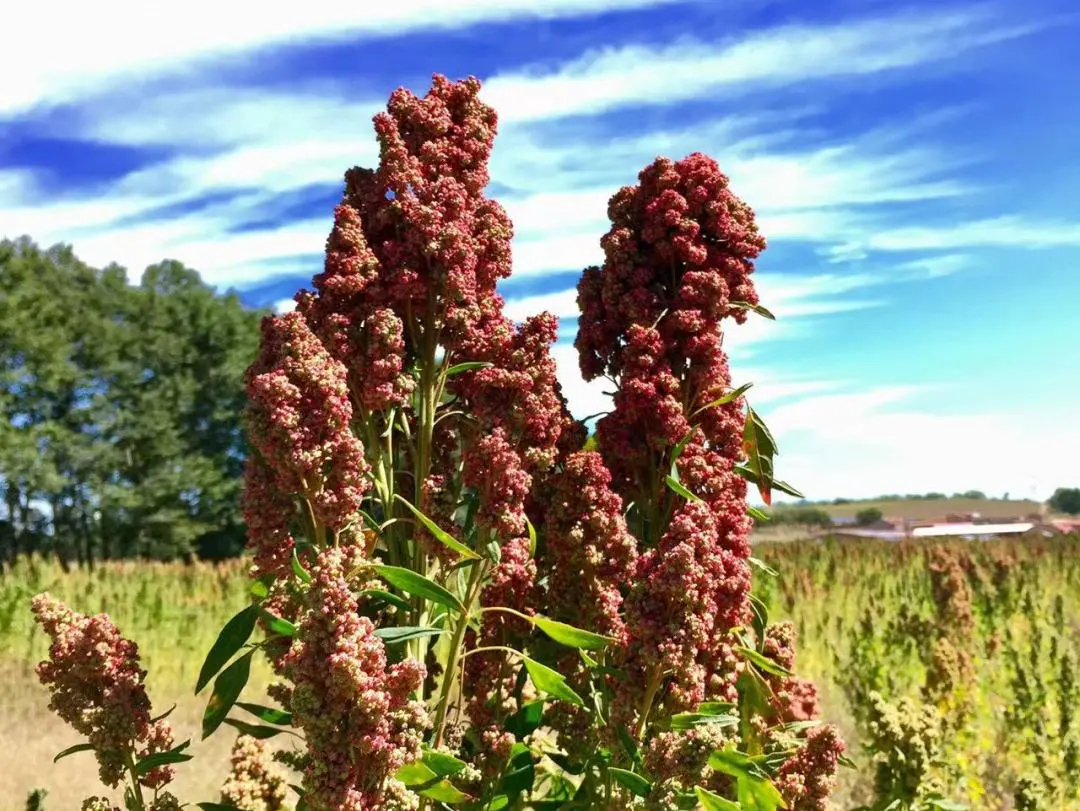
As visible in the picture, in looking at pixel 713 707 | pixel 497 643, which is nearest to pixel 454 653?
pixel 497 643

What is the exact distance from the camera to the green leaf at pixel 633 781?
206 centimetres

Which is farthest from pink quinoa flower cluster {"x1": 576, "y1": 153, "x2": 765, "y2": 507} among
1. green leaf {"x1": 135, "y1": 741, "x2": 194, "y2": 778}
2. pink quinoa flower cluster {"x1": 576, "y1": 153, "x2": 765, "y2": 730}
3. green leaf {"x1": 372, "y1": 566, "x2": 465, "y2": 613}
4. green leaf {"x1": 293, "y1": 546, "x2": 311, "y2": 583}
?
green leaf {"x1": 135, "y1": 741, "x2": 194, "y2": 778}

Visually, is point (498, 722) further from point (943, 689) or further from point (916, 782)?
point (943, 689)

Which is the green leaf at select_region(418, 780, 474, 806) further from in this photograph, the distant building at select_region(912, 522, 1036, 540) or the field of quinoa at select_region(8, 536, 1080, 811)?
the distant building at select_region(912, 522, 1036, 540)

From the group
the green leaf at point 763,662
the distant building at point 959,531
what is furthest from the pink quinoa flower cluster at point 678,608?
the distant building at point 959,531

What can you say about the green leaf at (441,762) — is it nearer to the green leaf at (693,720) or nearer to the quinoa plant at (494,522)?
the quinoa plant at (494,522)

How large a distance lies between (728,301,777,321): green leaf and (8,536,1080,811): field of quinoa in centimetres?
132

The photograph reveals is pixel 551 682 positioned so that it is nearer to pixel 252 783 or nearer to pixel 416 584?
pixel 416 584

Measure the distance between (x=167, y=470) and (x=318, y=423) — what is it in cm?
3309

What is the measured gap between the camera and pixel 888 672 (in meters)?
7.28

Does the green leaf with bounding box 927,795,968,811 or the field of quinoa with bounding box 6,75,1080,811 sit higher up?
the field of quinoa with bounding box 6,75,1080,811

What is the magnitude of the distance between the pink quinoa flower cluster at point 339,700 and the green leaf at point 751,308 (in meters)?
1.54

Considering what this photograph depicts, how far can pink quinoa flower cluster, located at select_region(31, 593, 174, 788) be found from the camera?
2133 mm

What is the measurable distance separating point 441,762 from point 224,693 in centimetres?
55
